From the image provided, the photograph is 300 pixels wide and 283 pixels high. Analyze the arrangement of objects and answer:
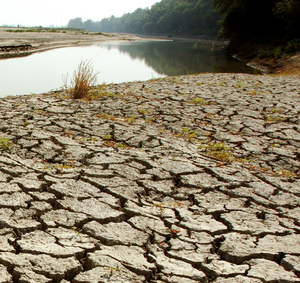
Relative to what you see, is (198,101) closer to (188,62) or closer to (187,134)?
(187,134)

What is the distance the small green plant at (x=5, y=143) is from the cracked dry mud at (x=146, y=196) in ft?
0.04

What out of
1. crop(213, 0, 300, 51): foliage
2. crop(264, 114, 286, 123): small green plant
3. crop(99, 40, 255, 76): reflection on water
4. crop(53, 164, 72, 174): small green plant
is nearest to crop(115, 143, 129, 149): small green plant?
crop(53, 164, 72, 174): small green plant

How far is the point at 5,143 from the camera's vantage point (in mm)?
3891

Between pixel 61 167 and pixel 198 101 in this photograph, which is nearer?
pixel 61 167

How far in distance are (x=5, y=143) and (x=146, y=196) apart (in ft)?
6.04

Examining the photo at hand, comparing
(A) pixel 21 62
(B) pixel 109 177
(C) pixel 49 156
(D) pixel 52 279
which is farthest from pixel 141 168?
(A) pixel 21 62

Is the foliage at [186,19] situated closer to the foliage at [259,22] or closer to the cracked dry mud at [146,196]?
the foliage at [259,22]

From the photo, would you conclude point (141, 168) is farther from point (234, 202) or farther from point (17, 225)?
point (17, 225)

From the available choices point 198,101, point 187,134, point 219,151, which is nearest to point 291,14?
point 198,101

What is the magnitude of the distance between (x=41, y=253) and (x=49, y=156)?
66.1 inches

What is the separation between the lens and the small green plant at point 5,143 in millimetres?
3829

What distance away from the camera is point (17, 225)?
2480mm

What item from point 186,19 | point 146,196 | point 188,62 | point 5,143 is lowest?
point 146,196

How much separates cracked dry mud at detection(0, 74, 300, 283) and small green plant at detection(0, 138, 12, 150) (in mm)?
13
